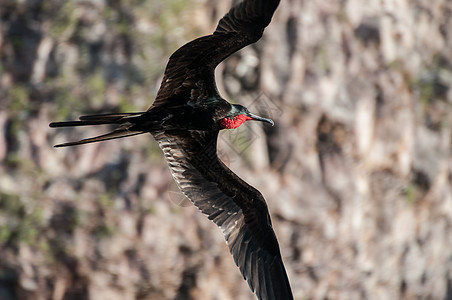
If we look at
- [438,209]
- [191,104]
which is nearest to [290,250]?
[438,209]

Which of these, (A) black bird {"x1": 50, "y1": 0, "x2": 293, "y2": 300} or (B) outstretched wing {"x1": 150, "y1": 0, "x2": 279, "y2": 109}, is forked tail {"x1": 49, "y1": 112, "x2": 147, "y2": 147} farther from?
(B) outstretched wing {"x1": 150, "y1": 0, "x2": 279, "y2": 109}

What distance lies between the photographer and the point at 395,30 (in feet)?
22.8

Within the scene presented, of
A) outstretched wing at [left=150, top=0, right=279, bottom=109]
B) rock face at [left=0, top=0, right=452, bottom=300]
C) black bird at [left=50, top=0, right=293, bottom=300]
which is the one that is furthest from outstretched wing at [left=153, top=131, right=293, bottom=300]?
rock face at [left=0, top=0, right=452, bottom=300]

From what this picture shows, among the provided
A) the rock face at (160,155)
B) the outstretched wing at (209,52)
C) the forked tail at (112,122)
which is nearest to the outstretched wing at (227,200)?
the outstretched wing at (209,52)

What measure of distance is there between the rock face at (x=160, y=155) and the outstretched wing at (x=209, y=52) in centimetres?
244

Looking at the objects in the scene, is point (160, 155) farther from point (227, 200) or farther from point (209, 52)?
point (209, 52)

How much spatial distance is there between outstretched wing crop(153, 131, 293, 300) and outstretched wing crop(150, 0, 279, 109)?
31 cm

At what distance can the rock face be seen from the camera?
6184mm

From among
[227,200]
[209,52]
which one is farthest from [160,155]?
[209,52]

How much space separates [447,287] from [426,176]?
1444mm

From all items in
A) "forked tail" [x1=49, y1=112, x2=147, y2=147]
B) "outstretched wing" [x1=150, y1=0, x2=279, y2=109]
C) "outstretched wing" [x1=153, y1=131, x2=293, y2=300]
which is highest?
"outstretched wing" [x1=150, y1=0, x2=279, y2=109]

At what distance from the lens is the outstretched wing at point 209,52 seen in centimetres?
313

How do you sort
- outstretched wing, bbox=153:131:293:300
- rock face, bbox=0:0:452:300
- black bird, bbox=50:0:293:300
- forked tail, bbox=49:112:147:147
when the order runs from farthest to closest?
1. rock face, bbox=0:0:452:300
2. outstretched wing, bbox=153:131:293:300
3. black bird, bbox=50:0:293:300
4. forked tail, bbox=49:112:147:147

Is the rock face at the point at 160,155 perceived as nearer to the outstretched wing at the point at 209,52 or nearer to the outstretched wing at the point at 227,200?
the outstretched wing at the point at 227,200
